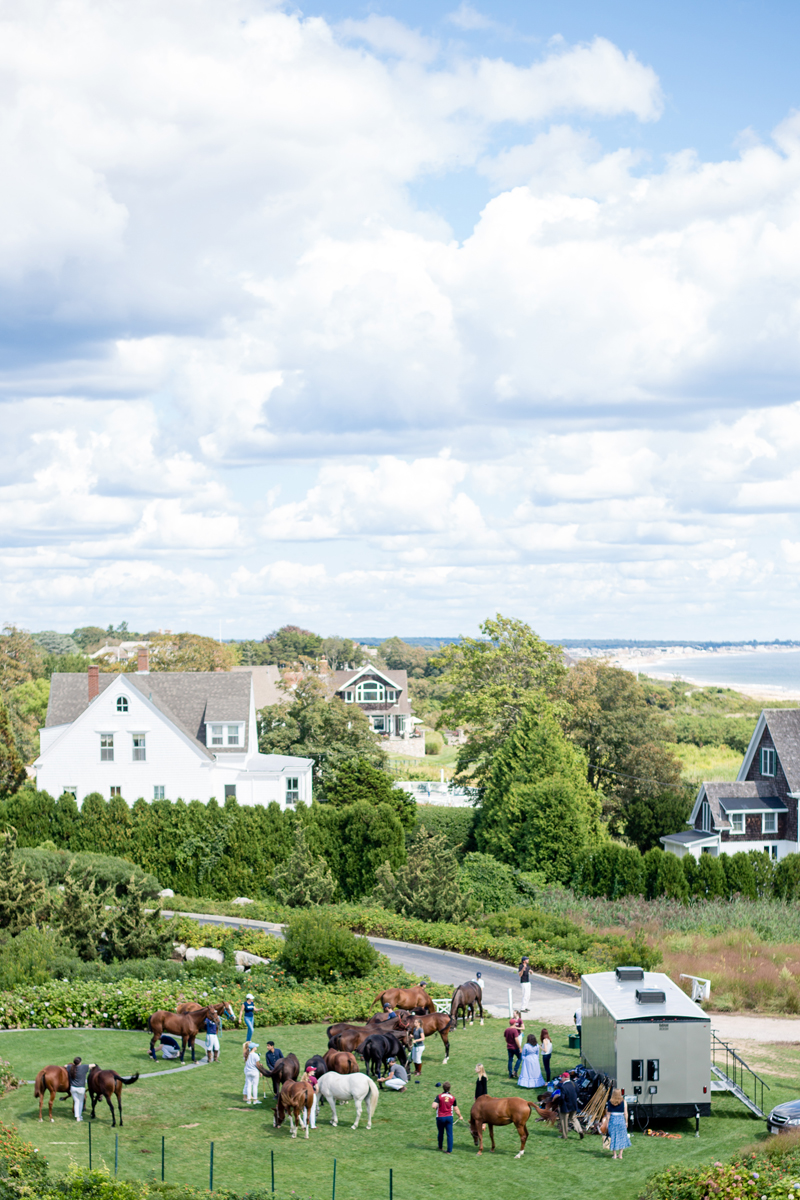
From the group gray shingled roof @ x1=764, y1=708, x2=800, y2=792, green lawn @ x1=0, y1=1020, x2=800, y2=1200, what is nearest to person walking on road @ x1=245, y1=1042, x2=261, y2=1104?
green lawn @ x1=0, y1=1020, x2=800, y2=1200

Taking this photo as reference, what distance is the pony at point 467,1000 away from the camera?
3209cm

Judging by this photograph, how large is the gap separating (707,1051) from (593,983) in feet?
11.4

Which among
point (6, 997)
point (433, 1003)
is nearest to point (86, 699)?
point (6, 997)

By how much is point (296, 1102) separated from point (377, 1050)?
3876 mm

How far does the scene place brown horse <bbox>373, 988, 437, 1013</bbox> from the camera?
1204 inches

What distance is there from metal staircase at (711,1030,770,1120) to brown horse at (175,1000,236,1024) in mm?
12061

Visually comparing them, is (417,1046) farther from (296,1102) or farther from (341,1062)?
(296,1102)

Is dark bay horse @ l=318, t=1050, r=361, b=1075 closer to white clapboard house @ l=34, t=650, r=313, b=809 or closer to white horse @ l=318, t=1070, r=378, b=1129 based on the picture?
white horse @ l=318, t=1070, r=378, b=1129

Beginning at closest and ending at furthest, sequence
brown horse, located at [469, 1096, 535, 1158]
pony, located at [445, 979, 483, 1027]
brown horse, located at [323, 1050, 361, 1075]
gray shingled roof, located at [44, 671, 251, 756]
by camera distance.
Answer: brown horse, located at [469, 1096, 535, 1158] → brown horse, located at [323, 1050, 361, 1075] → pony, located at [445, 979, 483, 1027] → gray shingled roof, located at [44, 671, 251, 756]

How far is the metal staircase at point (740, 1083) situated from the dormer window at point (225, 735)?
1627 inches

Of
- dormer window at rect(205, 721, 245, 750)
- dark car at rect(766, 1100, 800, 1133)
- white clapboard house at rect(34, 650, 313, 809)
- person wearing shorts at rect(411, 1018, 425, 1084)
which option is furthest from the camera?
dormer window at rect(205, 721, 245, 750)

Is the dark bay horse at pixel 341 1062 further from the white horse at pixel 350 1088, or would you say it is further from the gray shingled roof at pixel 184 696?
the gray shingled roof at pixel 184 696

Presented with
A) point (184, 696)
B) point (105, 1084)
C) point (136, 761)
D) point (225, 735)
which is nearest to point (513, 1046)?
point (105, 1084)

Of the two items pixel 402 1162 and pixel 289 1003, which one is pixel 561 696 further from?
pixel 402 1162
